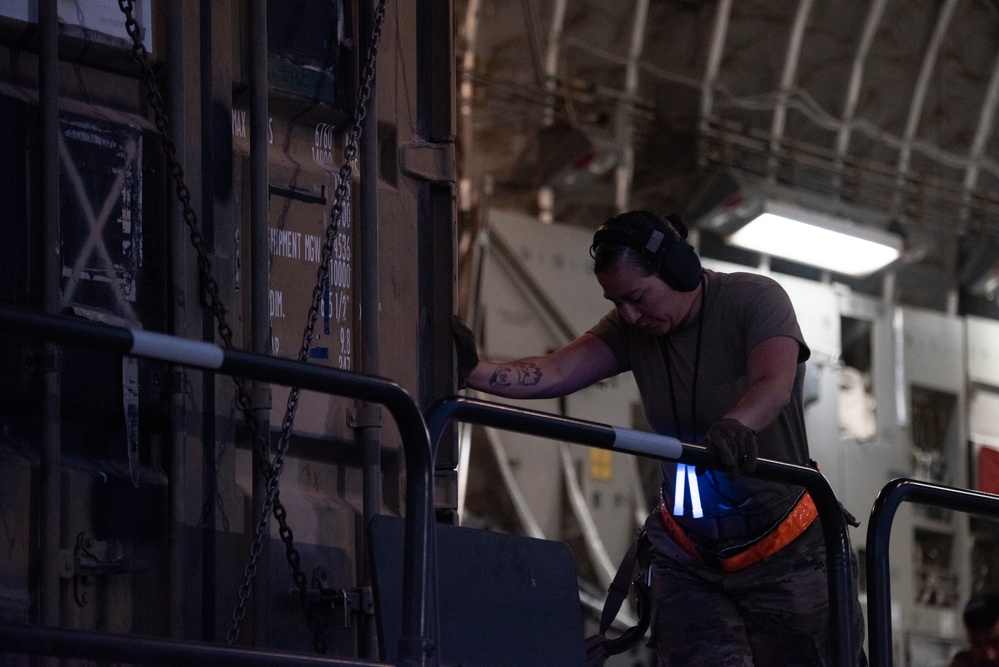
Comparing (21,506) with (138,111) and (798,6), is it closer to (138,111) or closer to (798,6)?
(138,111)

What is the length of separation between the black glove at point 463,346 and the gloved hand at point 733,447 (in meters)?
0.83

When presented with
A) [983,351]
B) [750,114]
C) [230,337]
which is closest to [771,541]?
[230,337]

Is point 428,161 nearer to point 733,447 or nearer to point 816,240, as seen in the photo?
point 733,447

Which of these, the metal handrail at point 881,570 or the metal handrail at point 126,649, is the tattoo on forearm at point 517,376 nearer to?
the metal handrail at point 881,570

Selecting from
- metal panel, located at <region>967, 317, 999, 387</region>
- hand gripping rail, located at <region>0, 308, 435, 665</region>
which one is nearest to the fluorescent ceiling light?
metal panel, located at <region>967, 317, 999, 387</region>

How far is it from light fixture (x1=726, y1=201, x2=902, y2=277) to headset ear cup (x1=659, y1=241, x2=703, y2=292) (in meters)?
5.43

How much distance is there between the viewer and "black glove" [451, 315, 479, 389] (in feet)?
13.3

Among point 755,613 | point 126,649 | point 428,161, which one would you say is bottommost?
point 126,649

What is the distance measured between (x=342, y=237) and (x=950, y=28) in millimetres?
8388

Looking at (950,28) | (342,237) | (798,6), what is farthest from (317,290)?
(950,28)

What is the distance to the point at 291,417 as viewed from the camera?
3650mm

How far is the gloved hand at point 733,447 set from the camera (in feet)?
11.3

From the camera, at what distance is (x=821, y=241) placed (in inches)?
390

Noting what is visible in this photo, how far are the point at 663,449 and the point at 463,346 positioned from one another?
870 millimetres
